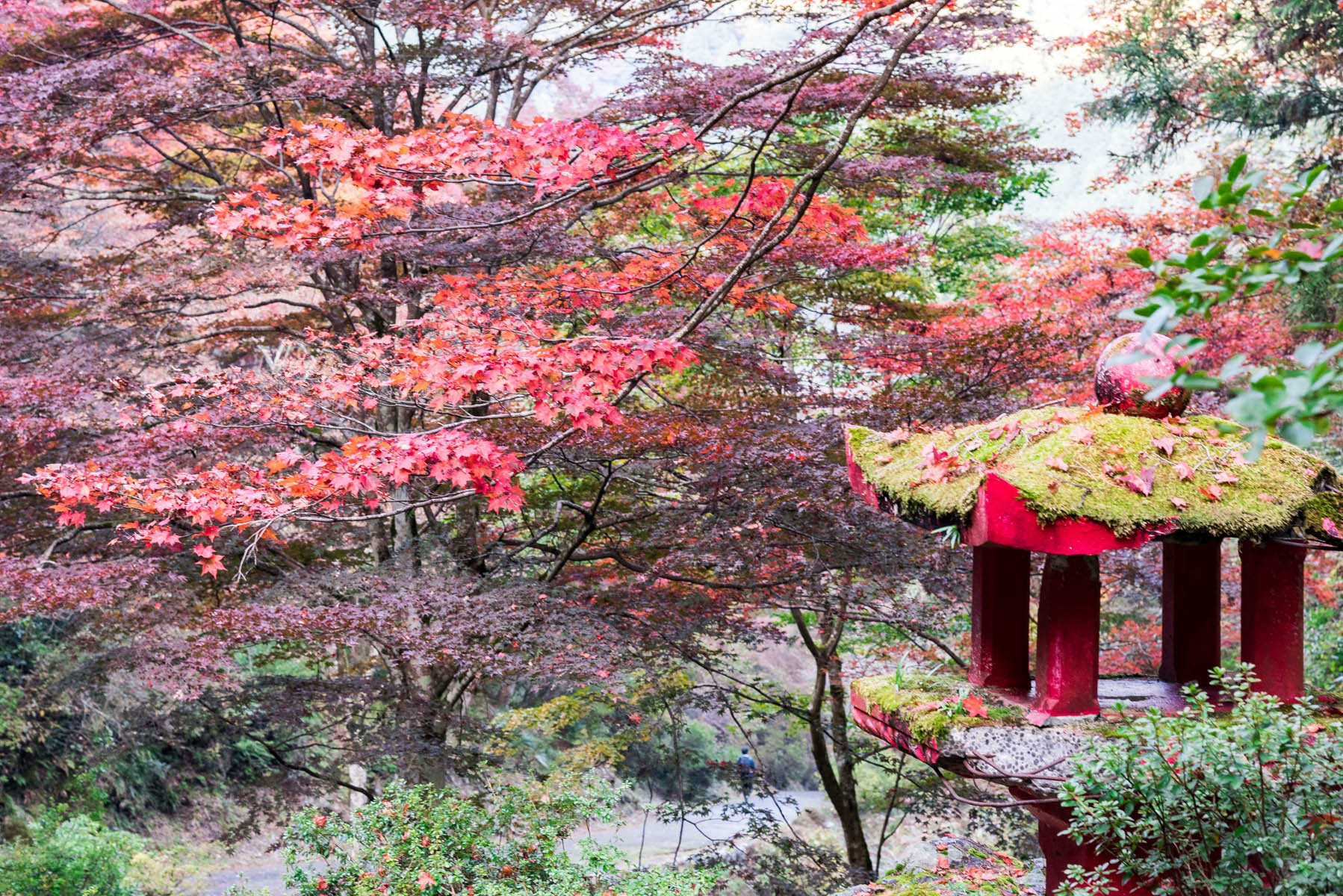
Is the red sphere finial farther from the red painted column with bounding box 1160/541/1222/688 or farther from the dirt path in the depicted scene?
the dirt path

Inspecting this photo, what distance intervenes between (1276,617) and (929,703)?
39.3 inches

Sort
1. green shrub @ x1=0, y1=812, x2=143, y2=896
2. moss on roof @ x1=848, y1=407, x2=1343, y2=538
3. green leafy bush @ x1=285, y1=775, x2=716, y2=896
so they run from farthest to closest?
green shrub @ x1=0, y1=812, x2=143, y2=896
green leafy bush @ x1=285, y1=775, x2=716, y2=896
moss on roof @ x1=848, y1=407, x2=1343, y2=538

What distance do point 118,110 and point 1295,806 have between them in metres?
6.36

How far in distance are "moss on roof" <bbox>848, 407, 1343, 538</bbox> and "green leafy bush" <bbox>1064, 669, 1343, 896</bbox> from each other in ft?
1.46

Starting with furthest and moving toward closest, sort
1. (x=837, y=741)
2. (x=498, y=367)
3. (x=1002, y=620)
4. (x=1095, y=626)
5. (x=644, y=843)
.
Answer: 1. (x=644, y=843)
2. (x=837, y=741)
3. (x=498, y=367)
4. (x=1002, y=620)
5. (x=1095, y=626)

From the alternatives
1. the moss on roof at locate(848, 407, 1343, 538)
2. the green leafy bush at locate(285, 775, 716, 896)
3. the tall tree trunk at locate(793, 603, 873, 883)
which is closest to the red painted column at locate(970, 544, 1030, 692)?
the moss on roof at locate(848, 407, 1343, 538)

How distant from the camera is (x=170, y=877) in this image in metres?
9.12

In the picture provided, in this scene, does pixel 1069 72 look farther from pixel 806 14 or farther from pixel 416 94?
pixel 416 94

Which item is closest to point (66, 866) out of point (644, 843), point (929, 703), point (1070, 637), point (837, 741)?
point (837, 741)

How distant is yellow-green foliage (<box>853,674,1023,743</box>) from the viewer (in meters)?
2.83

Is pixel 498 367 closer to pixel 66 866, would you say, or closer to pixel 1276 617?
pixel 1276 617

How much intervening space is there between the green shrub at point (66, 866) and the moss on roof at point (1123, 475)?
280 inches

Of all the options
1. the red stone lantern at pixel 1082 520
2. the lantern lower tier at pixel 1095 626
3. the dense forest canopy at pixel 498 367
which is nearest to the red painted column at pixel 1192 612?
the red stone lantern at pixel 1082 520

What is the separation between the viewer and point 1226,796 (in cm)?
242
